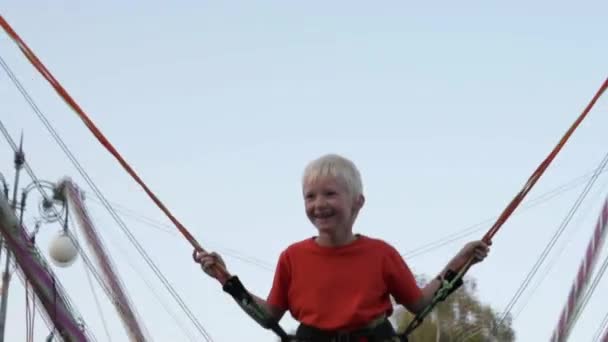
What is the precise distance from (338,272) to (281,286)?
293 millimetres

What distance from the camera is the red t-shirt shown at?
3.62 metres

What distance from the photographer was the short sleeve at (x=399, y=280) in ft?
12.3

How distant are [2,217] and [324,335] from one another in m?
9.68

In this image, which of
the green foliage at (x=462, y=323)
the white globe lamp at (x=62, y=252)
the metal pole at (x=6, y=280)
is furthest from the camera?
the green foliage at (x=462, y=323)

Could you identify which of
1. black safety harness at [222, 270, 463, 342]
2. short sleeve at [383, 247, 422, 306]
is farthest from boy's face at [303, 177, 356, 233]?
black safety harness at [222, 270, 463, 342]

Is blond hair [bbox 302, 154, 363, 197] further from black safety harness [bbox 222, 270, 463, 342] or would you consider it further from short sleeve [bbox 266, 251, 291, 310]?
black safety harness [bbox 222, 270, 463, 342]

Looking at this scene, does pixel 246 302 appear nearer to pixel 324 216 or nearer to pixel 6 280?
pixel 324 216

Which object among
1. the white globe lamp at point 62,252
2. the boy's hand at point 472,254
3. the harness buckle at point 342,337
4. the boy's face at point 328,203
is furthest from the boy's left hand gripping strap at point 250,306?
the white globe lamp at point 62,252

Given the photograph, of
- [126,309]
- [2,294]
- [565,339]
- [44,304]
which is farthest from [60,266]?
[565,339]

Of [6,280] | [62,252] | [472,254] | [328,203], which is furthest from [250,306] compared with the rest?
[6,280]

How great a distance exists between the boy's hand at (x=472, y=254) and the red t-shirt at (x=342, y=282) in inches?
7.5

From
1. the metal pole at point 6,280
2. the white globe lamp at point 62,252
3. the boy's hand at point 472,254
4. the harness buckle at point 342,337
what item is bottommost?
the boy's hand at point 472,254

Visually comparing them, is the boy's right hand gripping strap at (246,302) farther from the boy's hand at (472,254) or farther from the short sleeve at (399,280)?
the boy's hand at (472,254)

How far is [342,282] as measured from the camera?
3.65m
